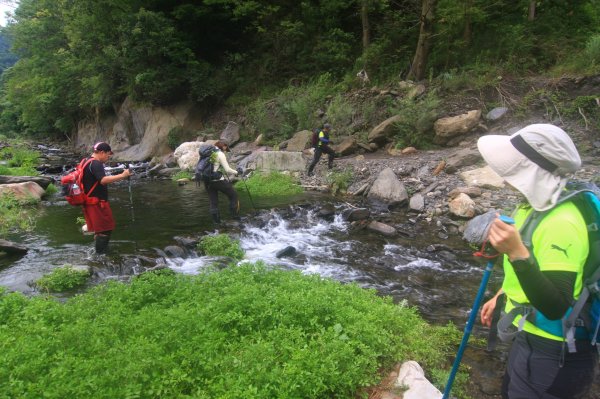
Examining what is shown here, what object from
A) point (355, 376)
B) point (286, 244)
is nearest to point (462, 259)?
point (286, 244)

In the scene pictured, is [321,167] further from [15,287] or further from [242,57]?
[242,57]

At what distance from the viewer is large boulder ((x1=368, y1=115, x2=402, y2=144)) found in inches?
655

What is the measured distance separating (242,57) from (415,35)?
39.9 ft

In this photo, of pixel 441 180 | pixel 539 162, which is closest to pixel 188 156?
pixel 441 180

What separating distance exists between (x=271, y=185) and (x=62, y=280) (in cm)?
928

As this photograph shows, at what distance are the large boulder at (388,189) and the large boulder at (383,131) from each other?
4.08m

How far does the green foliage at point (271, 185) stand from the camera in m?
14.5

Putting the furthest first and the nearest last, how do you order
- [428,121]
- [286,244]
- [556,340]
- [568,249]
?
[428,121], [286,244], [556,340], [568,249]

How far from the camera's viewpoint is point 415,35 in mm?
21703

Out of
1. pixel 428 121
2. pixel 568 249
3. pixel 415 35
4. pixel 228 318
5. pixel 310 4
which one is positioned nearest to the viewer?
pixel 568 249

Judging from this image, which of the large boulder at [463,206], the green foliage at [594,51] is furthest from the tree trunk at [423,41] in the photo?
the large boulder at [463,206]

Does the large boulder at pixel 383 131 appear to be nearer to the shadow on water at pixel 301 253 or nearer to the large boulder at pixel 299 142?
the large boulder at pixel 299 142

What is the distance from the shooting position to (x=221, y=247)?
27.8 ft

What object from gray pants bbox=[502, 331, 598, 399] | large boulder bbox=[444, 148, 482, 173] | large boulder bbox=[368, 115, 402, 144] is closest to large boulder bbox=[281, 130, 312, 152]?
large boulder bbox=[368, 115, 402, 144]
